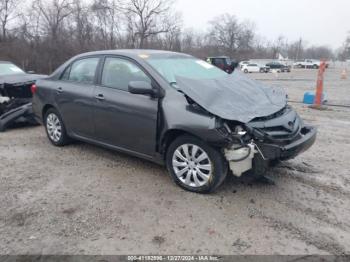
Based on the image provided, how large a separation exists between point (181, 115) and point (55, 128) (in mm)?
2886

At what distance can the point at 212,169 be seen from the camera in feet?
11.8

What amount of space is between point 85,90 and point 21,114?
10.0ft

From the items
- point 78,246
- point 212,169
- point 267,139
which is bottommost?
point 78,246

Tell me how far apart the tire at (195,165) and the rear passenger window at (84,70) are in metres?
1.86

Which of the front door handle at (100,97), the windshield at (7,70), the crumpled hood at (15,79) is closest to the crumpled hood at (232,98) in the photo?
the front door handle at (100,97)

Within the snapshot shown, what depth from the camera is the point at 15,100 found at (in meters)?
7.55

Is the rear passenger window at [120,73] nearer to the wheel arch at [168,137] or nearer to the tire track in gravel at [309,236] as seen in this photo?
the wheel arch at [168,137]

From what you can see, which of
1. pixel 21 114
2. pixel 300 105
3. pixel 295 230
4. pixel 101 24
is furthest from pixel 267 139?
pixel 101 24

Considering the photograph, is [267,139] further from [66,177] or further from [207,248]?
[66,177]

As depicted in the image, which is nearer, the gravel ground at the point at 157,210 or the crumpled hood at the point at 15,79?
the gravel ground at the point at 157,210

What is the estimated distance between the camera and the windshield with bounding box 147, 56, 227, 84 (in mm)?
4170

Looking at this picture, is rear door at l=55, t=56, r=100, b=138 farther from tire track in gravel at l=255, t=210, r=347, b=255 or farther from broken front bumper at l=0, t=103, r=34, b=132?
tire track in gravel at l=255, t=210, r=347, b=255

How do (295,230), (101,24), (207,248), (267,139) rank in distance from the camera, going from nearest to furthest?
(207,248), (295,230), (267,139), (101,24)

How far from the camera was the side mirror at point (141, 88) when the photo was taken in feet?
12.6
